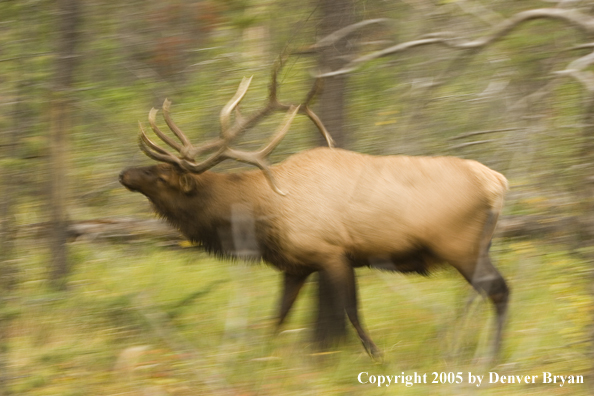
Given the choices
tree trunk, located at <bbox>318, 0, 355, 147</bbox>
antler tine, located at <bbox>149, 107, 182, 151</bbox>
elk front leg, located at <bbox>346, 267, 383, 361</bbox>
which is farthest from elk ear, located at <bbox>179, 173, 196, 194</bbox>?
elk front leg, located at <bbox>346, 267, 383, 361</bbox>

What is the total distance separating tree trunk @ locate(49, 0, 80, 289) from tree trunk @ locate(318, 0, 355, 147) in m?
2.24

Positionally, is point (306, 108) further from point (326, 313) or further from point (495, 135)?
point (495, 135)

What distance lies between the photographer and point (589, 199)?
3.76 meters

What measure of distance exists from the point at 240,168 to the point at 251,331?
1.92 metres

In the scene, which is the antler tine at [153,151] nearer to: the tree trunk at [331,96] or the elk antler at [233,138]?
the elk antler at [233,138]

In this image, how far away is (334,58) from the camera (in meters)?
5.43

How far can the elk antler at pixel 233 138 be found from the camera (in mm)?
5359

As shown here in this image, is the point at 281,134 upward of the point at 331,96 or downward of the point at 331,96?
downward

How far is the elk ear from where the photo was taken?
5.87m

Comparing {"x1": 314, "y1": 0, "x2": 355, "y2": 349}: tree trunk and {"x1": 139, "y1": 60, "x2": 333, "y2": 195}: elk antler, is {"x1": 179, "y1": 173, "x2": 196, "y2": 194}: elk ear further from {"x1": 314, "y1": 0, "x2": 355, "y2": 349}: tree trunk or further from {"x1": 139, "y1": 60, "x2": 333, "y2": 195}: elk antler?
{"x1": 314, "y1": 0, "x2": 355, "y2": 349}: tree trunk

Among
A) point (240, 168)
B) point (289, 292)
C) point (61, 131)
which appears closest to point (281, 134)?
point (289, 292)

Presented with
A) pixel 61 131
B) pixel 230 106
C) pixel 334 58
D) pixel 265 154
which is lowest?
Answer: pixel 265 154

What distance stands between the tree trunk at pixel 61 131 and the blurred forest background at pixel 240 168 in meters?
0.02

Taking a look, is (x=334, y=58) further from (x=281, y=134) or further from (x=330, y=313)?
(x=330, y=313)
